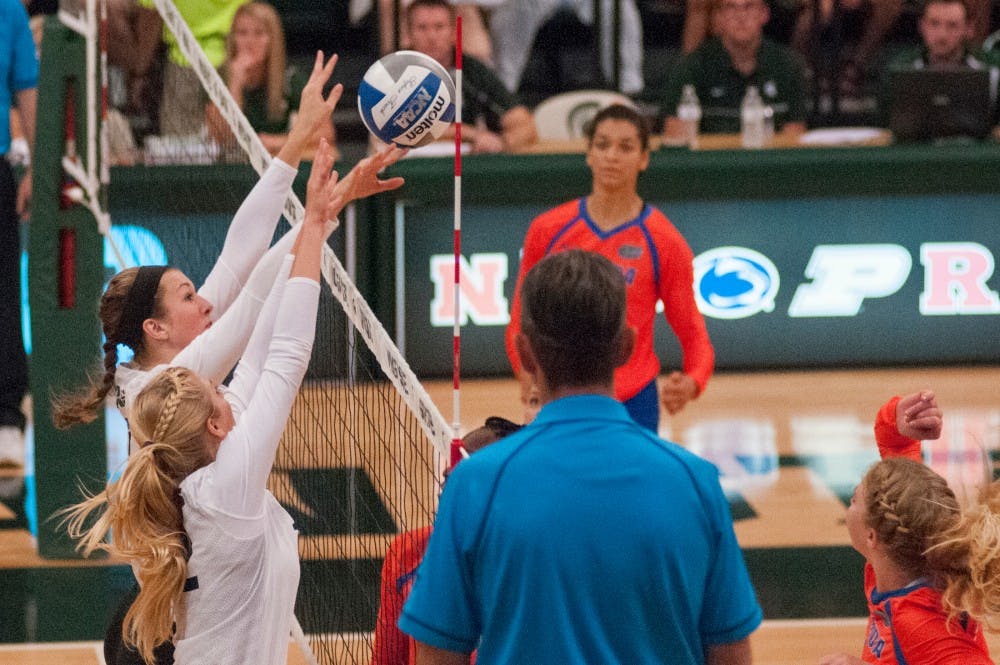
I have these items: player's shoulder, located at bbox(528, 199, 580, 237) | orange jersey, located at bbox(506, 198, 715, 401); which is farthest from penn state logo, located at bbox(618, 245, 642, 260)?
player's shoulder, located at bbox(528, 199, 580, 237)

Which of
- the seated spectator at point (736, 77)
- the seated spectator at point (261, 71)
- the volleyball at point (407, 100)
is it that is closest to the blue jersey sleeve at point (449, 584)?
the volleyball at point (407, 100)

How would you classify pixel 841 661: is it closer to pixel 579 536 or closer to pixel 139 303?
pixel 579 536

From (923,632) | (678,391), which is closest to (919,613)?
(923,632)

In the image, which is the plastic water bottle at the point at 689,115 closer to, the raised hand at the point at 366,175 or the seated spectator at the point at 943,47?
the seated spectator at the point at 943,47

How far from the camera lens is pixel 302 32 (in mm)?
12711

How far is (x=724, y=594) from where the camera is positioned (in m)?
2.55

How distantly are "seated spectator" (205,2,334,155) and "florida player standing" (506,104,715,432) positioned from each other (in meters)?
3.99

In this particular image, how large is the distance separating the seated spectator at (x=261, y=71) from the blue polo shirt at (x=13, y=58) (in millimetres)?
1984

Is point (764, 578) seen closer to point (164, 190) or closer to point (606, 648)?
point (164, 190)

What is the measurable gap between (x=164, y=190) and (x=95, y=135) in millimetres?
1280

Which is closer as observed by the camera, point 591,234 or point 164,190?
point 591,234

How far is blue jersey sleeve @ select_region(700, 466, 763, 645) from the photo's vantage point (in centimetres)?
254

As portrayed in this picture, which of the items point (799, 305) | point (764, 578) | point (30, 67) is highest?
point (30, 67)

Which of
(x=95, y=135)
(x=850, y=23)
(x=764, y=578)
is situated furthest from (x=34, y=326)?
(x=850, y=23)
